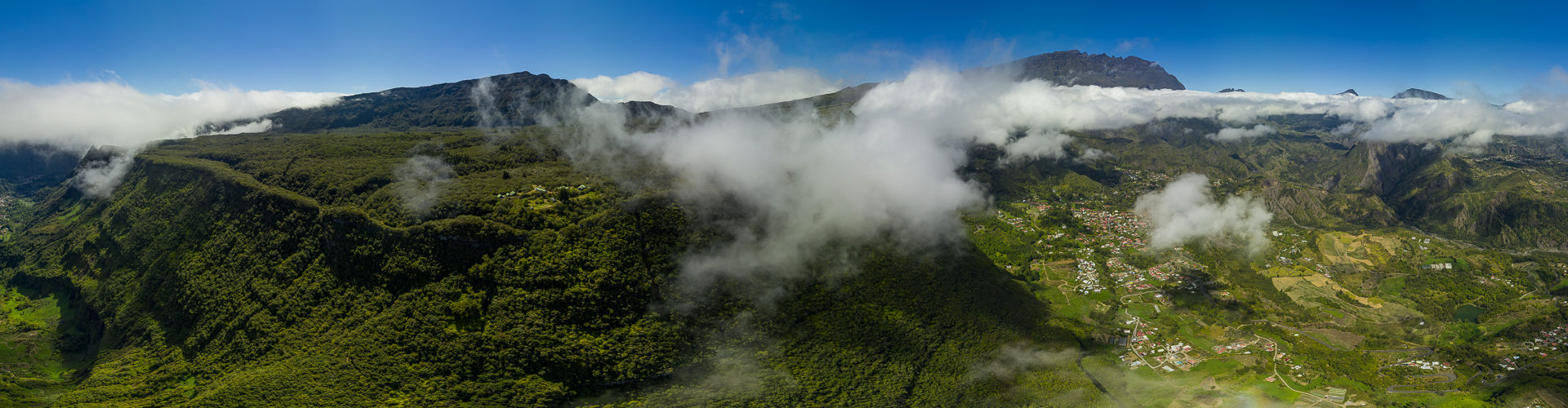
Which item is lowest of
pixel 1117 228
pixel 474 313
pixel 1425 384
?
pixel 1425 384

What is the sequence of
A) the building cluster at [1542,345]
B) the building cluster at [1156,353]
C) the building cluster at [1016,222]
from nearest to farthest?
the building cluster at [1156,353] < the building cluster at [1542,345] < the building cluster at [1016,222]

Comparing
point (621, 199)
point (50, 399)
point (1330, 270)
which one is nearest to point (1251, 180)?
point (1330, 270)

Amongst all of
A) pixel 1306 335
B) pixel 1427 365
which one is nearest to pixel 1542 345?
pixel 1427 365

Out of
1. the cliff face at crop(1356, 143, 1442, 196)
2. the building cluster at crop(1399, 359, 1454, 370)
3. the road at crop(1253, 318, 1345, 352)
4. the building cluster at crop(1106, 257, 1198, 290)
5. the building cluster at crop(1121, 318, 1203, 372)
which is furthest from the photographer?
the cliff face at crop(1356, 143, 1442, 196)

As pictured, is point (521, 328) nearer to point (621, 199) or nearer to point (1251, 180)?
point (621, 199)

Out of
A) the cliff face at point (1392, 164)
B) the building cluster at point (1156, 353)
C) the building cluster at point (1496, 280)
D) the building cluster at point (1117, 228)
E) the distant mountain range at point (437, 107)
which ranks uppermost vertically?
the distant mountain range at point (437, 107)

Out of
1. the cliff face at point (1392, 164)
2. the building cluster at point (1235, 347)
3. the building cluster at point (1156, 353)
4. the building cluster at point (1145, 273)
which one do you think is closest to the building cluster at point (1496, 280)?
the building cluster at point (1145, 273)

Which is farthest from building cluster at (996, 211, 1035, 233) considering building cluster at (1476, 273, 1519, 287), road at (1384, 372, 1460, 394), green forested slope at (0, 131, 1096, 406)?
building cluster at (1476, 273, 1519, 287)

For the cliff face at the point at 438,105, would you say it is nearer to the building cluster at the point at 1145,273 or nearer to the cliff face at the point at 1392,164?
the building cluster at the point at 1145,273

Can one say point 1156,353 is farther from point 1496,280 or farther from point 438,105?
point 438,105

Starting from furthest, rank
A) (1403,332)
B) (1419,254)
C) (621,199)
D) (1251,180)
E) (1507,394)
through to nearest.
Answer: (1251,180)
(1419,254)
(1403,332)
(621,199)
(1507,394)

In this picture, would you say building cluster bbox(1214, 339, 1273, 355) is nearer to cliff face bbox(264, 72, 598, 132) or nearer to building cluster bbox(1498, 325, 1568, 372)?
building cluster bbox(1498, 325, 1568, 372)
